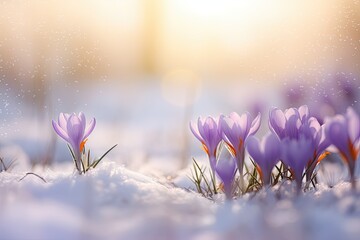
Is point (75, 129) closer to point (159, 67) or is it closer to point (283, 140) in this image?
point (283, 140)

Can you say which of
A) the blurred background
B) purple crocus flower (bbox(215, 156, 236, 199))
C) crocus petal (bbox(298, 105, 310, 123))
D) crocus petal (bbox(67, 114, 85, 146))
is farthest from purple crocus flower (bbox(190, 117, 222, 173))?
the blurred background

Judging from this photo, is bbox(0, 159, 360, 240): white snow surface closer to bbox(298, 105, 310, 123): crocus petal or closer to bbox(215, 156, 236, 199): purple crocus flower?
bbox(215, 156, 236, 199): purple crocus flower

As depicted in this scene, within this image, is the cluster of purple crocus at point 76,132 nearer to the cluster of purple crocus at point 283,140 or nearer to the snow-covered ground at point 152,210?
the snow-covered ground at point 152,210

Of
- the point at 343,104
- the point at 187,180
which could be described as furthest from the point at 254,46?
the point at 187,180

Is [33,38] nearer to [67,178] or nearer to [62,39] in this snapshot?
[62,39]

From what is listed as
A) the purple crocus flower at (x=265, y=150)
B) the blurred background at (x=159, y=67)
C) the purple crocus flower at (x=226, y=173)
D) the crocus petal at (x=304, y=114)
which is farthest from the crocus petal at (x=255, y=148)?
the blurred background at (x=159, y=67)
